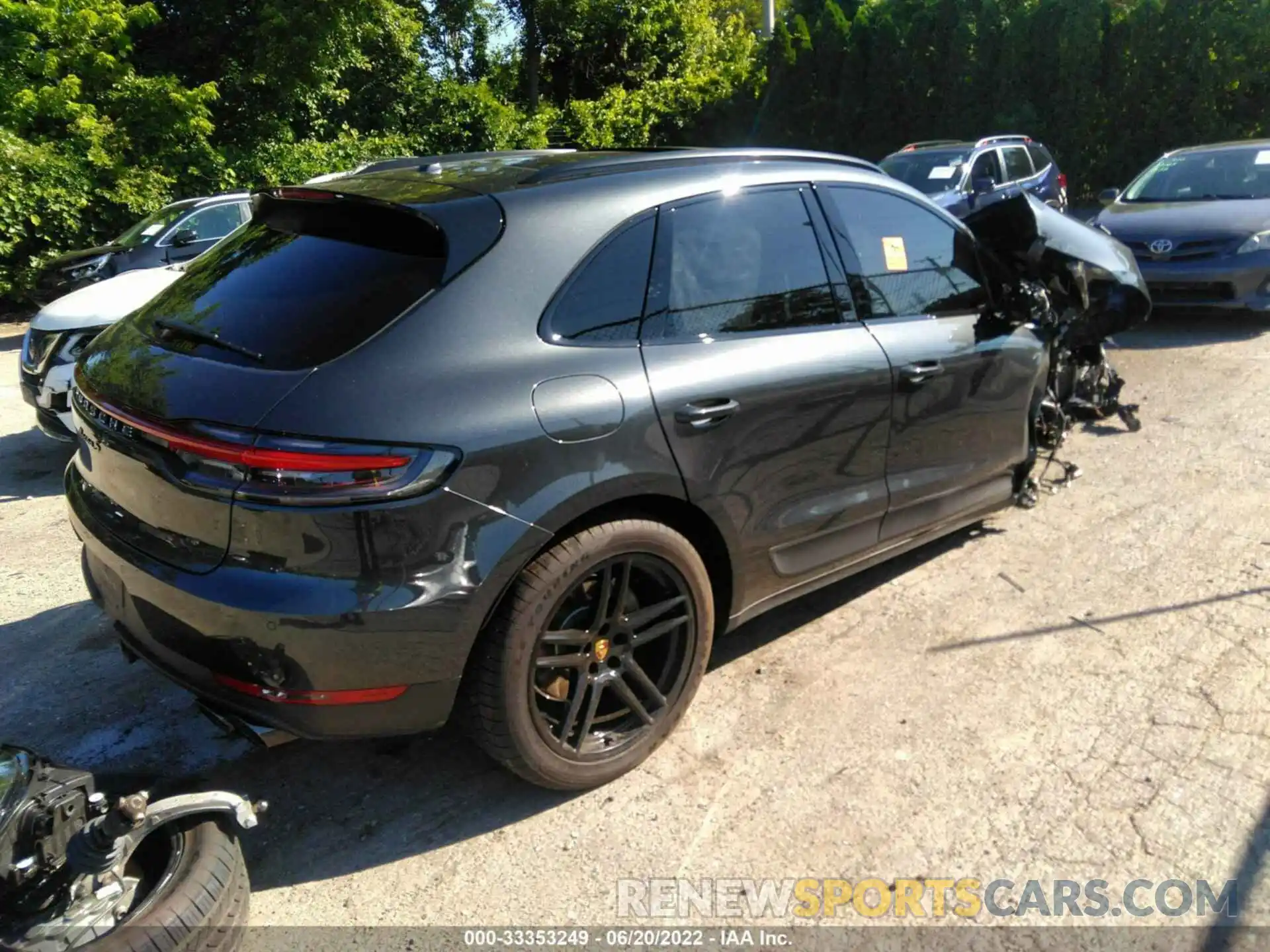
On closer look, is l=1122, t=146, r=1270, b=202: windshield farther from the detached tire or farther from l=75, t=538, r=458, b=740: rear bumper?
the detached tire

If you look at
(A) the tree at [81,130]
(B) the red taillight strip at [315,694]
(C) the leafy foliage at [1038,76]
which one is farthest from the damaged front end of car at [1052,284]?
(C) the leafy foliage at [1038,76]

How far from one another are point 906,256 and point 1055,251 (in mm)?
1496

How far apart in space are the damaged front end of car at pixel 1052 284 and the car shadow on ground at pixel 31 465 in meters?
5.18

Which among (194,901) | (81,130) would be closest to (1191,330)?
(194,901)

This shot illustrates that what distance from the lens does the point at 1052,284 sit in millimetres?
5078

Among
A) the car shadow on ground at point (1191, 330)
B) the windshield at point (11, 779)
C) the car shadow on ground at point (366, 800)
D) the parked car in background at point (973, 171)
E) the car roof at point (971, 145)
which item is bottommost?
the car shadow on ground at point (1191, 330)

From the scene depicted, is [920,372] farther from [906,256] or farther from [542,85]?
[542,85]

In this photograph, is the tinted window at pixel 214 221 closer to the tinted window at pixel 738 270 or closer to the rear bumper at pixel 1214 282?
the tinted window at pixel 738 270

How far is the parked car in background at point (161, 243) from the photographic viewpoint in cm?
1023

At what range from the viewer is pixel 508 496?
2543mm

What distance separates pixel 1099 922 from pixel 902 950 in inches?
21.1

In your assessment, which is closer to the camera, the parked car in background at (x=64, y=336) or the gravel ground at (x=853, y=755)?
the gravel ground at (x=853, y=755)

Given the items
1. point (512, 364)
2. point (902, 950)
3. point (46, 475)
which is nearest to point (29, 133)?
point (46, 475)

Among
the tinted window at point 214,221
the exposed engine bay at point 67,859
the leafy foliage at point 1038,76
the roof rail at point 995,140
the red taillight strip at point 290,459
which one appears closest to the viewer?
the exposed engine bay at point 67,859
